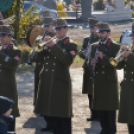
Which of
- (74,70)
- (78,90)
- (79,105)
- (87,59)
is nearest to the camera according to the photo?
(87,59)

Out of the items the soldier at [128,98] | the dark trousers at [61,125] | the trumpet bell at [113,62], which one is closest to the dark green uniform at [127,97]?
the soldier at [128,98]

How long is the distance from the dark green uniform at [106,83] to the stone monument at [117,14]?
80.1ft

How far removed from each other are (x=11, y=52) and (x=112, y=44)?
1.67 metres

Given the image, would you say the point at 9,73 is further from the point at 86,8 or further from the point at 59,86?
the point at 86,8

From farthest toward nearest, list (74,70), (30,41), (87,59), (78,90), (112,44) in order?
1. (74,70)
2. (30,41)
3. (78,90)
4. (87,59)
5. (112,44)

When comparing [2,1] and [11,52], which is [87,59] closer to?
[11,52]

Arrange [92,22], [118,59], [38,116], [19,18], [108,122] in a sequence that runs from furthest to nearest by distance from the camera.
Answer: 1. [19,18]
2. [38,116]
3. [92,22]
4. [108,122]
5. [118,59]

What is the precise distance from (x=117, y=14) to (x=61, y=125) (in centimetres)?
2602

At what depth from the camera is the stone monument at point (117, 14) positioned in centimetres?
3088

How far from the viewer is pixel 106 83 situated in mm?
6461

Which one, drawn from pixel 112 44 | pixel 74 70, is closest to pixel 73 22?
pixel 74 70

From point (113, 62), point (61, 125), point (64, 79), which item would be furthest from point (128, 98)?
point (61, 125)

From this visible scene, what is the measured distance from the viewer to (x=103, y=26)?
623 centimetres

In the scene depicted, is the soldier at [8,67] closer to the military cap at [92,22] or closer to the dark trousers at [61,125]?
the dark trousers at [61,125]
